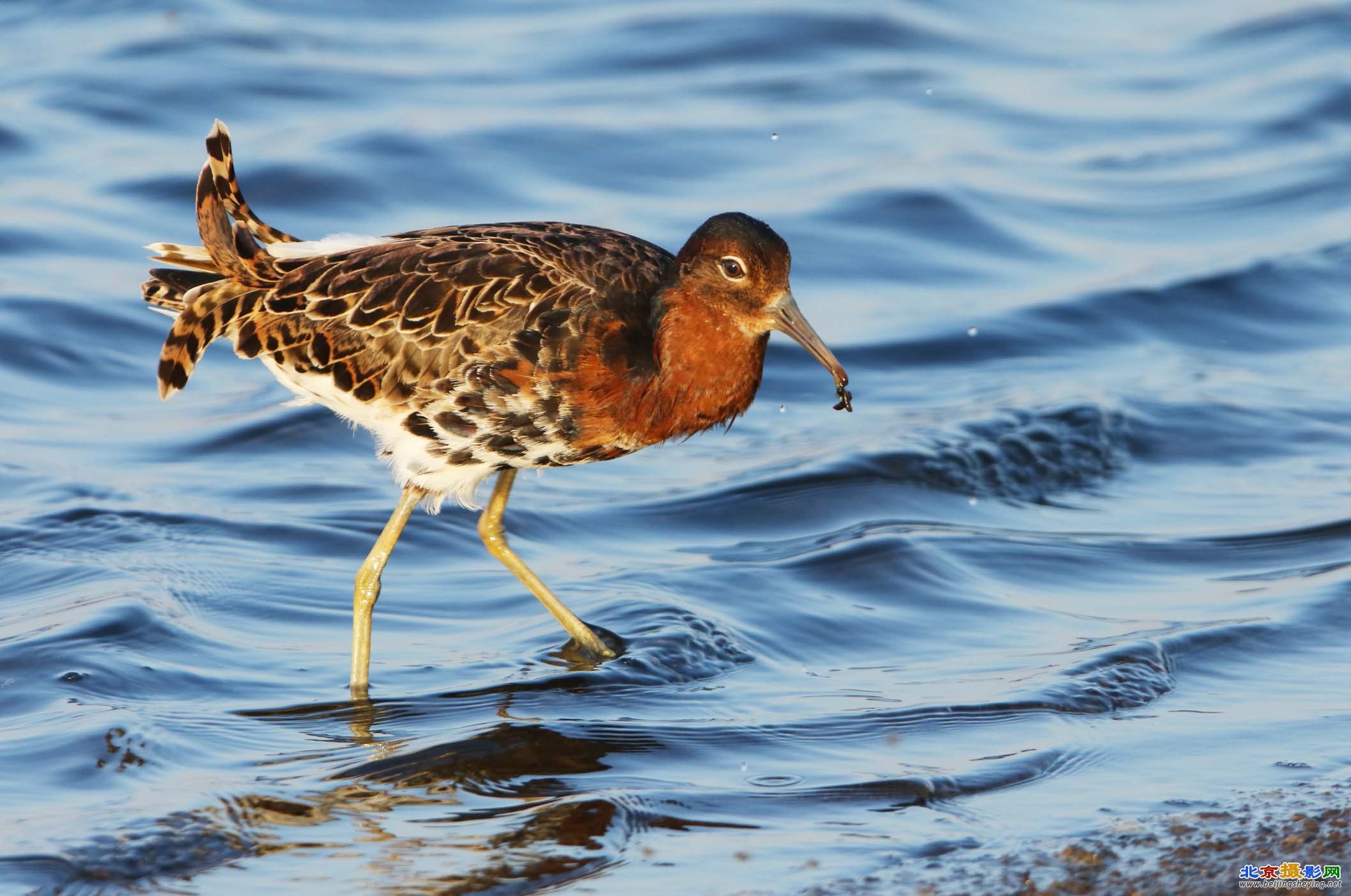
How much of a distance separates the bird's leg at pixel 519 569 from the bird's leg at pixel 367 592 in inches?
27.2

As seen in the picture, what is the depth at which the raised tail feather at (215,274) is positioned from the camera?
32.2 feet

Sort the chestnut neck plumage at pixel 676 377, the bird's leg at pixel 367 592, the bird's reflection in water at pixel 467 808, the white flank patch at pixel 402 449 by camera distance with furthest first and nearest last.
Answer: the white flank patch at pixel 402 449 → the bird's leg at pixel 367 592 → the chestnut neck plumage at pixel 676 377 → the bird's reflection in water at pixel 467 808

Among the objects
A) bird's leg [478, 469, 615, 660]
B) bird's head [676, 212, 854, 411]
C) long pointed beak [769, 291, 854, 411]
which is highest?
bird's head [676, 212, 854, 411]

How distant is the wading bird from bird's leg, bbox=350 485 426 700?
1cm

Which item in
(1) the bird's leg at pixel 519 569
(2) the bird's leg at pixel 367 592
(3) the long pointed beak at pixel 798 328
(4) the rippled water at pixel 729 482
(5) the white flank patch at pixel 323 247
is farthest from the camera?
(5) the white flank patch at pixel 323 247

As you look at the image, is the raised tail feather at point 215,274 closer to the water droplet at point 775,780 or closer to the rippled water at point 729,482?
the rippled water at point 729,482

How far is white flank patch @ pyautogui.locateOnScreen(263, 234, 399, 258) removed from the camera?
387 inches

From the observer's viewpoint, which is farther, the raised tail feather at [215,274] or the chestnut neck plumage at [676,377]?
the raised tail feather at [215,274]

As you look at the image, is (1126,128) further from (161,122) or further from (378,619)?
(378,619)

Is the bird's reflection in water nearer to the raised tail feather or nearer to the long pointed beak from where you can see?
the long pointed beak

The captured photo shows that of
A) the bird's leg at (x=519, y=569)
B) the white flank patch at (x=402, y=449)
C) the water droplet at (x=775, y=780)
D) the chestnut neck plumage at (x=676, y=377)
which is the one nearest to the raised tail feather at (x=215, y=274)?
the white flank patch at (x=402, y=449)

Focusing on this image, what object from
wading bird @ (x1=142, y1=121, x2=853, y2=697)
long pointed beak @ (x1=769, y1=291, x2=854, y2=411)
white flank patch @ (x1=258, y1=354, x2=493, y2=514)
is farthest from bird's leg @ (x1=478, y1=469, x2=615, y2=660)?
long pointed beak @ (x1=769, y1=291, x2=854, y2=411)

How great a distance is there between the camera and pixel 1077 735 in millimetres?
8461

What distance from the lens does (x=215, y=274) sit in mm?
10016
